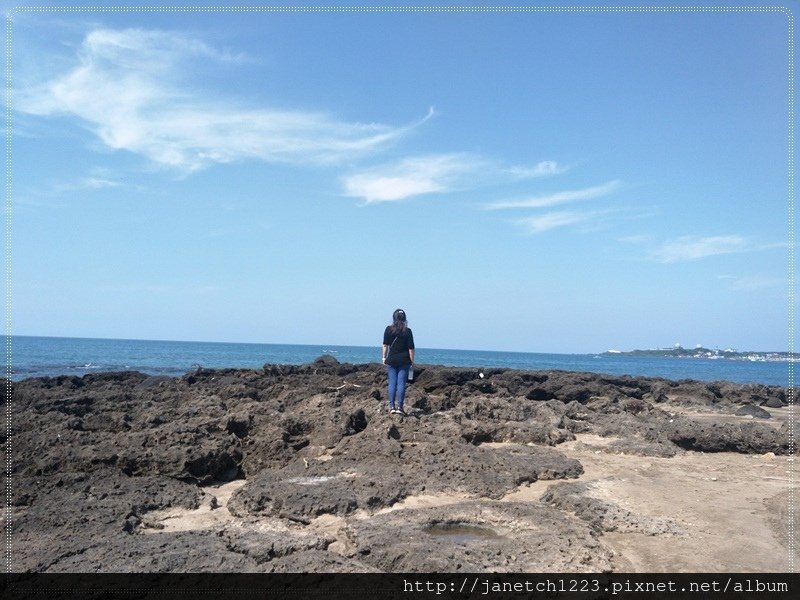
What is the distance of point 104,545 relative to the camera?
4.86m

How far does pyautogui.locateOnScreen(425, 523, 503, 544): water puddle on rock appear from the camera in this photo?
213 inches

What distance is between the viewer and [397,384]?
10.5 m

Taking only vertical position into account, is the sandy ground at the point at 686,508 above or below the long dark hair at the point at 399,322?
below

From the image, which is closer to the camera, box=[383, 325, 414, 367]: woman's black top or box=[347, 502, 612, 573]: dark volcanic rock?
box=[347, 502, 612, 573]: dark volcanic rock

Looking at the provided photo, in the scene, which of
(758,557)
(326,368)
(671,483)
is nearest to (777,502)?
(671,483)

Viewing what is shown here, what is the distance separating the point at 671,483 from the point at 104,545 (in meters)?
6.55

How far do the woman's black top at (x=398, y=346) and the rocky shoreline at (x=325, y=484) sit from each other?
989mm

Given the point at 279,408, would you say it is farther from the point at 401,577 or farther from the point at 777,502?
the point at 777,502

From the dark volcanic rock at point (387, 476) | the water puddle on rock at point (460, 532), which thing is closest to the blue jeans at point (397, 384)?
the dark volcanic rock at point (387, 476)

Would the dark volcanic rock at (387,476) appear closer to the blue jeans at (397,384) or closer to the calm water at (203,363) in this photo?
the blue jeans at (397,384)

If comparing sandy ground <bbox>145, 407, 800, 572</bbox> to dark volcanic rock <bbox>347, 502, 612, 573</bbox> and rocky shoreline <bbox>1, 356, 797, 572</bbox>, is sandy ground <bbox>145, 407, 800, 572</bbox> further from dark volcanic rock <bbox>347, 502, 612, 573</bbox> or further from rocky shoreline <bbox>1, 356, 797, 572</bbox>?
dark volcanic rock <bbox>347, 502, 612, 573</bbox>

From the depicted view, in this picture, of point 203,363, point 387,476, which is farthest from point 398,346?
point 203,363

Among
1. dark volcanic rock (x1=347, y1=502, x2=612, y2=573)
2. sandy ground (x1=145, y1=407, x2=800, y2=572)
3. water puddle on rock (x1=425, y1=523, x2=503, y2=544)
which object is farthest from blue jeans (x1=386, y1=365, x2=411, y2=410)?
water puddle on rock (x1=425, y1=523, x2=503, y2=544)

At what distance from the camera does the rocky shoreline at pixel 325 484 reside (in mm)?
4695
